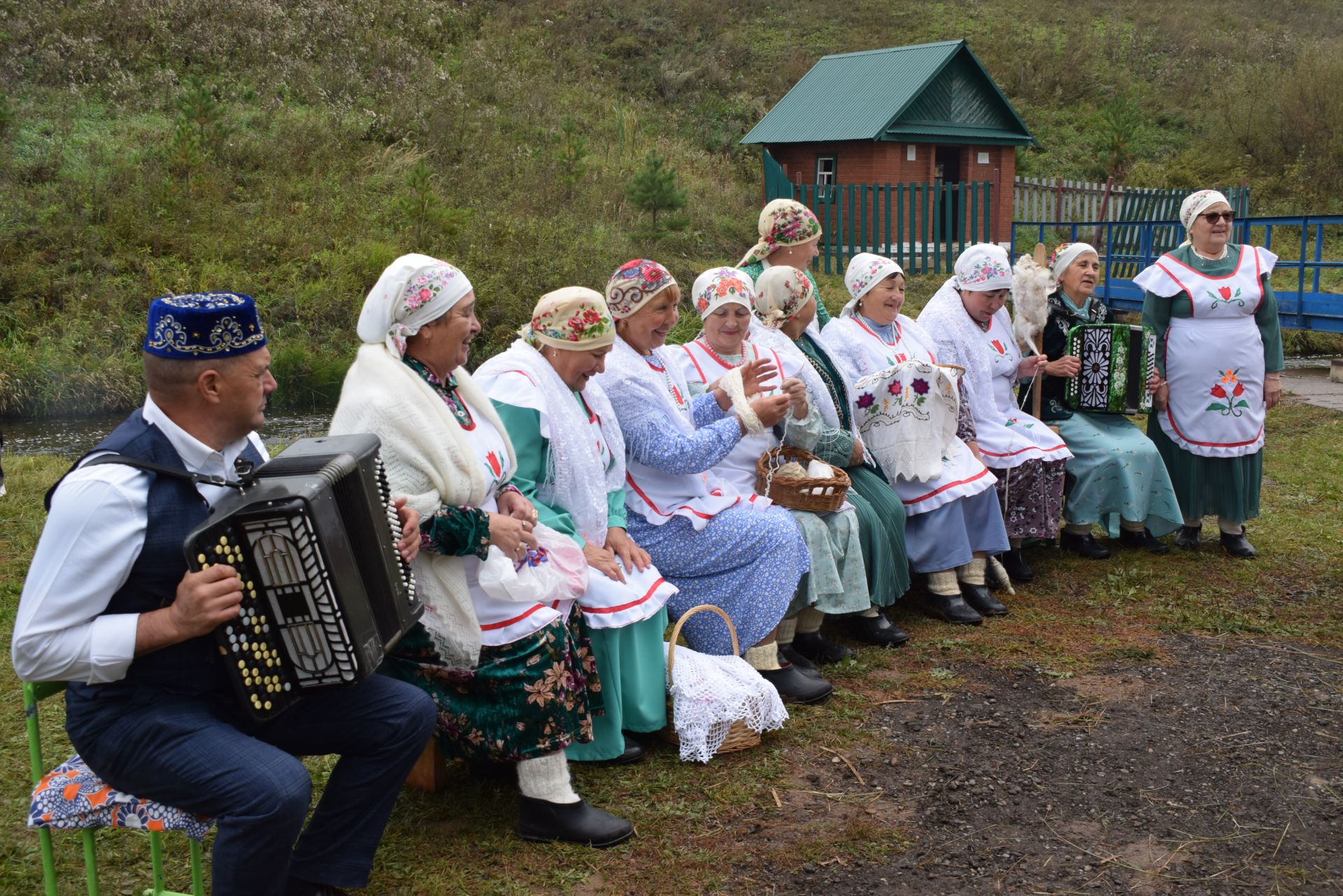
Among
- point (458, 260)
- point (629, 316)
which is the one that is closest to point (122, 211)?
point (458, 260)

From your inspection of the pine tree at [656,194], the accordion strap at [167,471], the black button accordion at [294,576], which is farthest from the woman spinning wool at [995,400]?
the pine tree at [656,194]

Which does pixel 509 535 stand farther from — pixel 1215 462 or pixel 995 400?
pixel 1215 462

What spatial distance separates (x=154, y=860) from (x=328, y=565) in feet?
3.57

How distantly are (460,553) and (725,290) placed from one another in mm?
1940

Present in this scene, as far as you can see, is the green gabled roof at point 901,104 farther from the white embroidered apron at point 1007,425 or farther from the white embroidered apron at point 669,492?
the white embroidered apron at point 669,492

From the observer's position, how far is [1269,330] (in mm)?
6398

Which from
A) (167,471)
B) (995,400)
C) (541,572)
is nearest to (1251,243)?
(995,400)

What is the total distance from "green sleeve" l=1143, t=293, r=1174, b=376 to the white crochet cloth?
3.58 metres

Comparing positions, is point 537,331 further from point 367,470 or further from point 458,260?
point 458,260

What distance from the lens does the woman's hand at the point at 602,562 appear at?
3932 millimetres

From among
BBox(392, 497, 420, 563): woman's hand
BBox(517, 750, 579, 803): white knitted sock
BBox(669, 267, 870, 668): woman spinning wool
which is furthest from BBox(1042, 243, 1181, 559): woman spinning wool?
BBox(392, 497, 420, 563): woman's hand

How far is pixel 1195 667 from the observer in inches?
190

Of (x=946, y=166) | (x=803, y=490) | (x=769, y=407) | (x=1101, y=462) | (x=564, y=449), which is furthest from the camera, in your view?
(x=946, y=166)

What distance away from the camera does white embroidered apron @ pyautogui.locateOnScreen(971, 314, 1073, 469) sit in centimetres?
600
